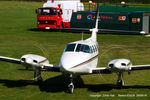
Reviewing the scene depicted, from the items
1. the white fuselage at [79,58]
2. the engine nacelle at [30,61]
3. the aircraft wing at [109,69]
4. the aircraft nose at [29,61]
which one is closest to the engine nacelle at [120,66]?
the aircraft wing at [109,69]

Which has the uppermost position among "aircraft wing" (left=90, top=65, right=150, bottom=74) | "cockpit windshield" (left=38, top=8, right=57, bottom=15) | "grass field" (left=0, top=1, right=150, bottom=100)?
"cockpit windshield" (left=38, top=8, right=57, bottom=15)

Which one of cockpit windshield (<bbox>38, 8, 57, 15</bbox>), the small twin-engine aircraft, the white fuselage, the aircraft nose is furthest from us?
cockpit windshield (<bbox>38, 8, 57, 15</bbox>)

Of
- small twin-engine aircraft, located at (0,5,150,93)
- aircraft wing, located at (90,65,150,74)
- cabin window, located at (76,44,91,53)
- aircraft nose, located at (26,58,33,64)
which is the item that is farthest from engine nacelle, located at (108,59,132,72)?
aircraft nose, located at (26,58,33,64)

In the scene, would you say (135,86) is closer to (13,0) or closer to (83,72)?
(83,72)

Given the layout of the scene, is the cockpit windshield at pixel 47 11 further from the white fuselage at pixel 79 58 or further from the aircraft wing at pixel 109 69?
the aircraft wing at pixel 109 69

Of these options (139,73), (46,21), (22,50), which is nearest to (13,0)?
(46,21)

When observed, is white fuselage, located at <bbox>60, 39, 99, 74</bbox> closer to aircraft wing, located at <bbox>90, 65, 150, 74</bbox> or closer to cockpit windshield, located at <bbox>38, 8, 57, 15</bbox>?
aircraft wing, located at <bbox>90, 65, 150, 74</bbox>

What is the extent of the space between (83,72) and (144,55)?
12488 mm

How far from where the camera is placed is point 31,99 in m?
15.4

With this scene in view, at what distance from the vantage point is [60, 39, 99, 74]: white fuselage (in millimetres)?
14930

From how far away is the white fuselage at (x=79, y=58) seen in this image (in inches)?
588

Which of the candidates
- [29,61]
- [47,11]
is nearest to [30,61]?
[29,61]

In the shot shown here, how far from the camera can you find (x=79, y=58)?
1556 cm

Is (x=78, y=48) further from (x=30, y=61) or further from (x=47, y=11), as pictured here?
(x=47, y=11)
